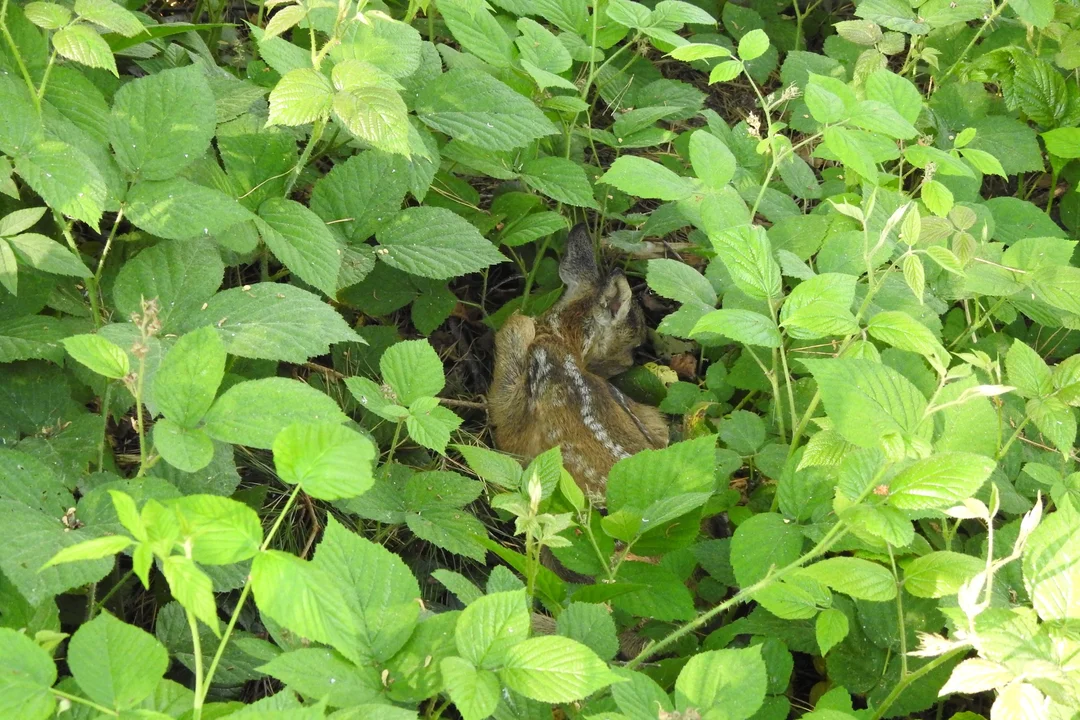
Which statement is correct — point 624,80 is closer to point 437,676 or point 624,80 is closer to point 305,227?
point 305,227

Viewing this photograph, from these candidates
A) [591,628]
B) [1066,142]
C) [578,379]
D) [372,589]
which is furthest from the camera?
[578,379]

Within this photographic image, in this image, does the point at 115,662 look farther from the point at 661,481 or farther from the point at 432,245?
the point at 432,245

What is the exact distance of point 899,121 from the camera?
2748 millimetres

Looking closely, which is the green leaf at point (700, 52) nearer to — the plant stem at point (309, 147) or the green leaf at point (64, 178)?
the plant stem at point (309, 147)

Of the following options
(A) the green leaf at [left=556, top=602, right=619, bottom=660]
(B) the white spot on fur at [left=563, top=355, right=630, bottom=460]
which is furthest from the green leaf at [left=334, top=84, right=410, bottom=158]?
(B) the white spot on fur at [left=563, top=355, right=630, bottom=460]

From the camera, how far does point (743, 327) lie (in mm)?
2428

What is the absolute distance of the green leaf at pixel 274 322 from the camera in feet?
7.44

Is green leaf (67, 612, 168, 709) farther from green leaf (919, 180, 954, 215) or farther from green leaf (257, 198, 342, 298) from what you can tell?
green leaf (919, 180, 954, 215)

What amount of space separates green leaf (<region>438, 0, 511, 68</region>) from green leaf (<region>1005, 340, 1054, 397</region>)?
6.05 feet

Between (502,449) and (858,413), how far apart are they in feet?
6.11

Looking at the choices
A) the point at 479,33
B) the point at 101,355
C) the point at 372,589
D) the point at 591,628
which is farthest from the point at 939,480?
the point at 479,33

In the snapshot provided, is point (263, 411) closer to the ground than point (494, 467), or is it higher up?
higher up

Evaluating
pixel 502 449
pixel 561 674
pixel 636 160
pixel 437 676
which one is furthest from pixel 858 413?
pixel 502 449

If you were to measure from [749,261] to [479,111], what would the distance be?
976mm
